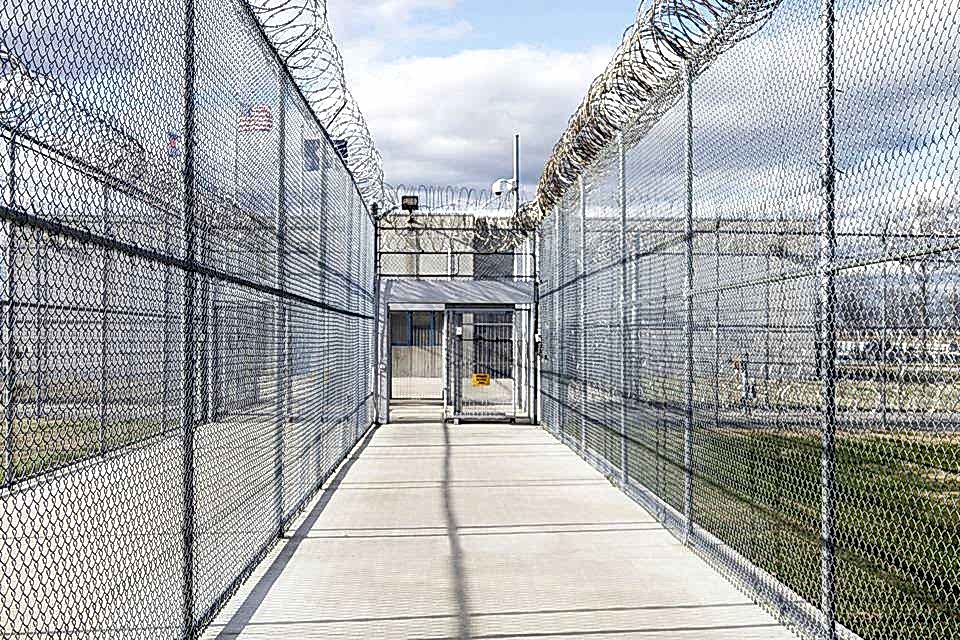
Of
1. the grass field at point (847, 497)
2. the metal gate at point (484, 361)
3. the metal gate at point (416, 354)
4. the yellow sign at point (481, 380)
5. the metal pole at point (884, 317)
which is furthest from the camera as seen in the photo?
the metal gate at point (416, 354)

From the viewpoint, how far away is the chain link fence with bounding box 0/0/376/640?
312 centimetres

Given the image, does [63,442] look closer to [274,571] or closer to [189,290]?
[189,290]

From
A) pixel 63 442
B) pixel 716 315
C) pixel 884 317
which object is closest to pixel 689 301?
pixel 716 315

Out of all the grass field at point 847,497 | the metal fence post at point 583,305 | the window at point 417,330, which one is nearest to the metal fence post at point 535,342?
the metal fence post at point 583,305

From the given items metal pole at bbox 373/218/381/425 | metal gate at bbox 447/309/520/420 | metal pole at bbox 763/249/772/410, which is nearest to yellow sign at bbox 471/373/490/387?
metal gate at bbox 447/309/520/420

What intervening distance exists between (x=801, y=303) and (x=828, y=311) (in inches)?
26.1

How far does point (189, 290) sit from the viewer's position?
4.61 meters

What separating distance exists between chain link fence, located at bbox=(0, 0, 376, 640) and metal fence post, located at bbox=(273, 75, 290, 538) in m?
0.03

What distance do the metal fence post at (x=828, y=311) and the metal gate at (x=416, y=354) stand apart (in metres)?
20.3

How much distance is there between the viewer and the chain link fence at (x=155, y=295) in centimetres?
312

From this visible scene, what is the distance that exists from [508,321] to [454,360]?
172 centimetres

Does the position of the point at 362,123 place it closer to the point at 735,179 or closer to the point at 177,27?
the point at 735,179

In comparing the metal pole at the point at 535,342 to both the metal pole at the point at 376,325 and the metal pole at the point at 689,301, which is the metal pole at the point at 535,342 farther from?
the metal pole at the point at 689,301

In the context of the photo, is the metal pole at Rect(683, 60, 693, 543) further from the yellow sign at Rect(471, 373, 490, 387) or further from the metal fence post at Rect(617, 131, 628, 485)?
the yellow sign at Rect(471, 373, 490, 387)
